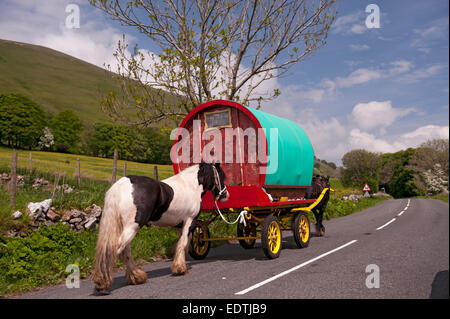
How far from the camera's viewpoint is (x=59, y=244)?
22.2 ft

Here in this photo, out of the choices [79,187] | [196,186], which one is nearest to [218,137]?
[196,186]

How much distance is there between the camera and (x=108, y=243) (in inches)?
191

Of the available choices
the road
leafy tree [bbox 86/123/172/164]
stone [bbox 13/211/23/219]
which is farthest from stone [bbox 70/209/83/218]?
leafy tree [bbox 86/123/172/164]

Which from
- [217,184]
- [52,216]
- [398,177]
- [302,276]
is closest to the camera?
[302,276]

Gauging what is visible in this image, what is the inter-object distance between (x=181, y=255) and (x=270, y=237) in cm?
242

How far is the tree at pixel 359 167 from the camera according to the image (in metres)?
71.9

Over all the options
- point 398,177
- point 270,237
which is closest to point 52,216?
point 270,237

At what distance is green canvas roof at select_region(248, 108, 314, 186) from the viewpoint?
7.93 metres

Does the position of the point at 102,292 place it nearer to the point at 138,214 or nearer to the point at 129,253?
the point at 129,253

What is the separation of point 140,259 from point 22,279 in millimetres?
2510

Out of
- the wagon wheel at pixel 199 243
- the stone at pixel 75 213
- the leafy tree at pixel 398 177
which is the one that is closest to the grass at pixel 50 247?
the stone at pixel 75 213

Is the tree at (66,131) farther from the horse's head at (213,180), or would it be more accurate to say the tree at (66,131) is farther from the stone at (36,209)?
the horse's head at (213,180)

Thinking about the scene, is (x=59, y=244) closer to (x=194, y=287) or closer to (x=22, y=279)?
(x=22, y=279)

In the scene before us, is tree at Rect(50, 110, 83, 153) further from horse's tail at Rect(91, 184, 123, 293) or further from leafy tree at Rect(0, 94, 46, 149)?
horse's tail at Rect(91, 184, 123, 293)
